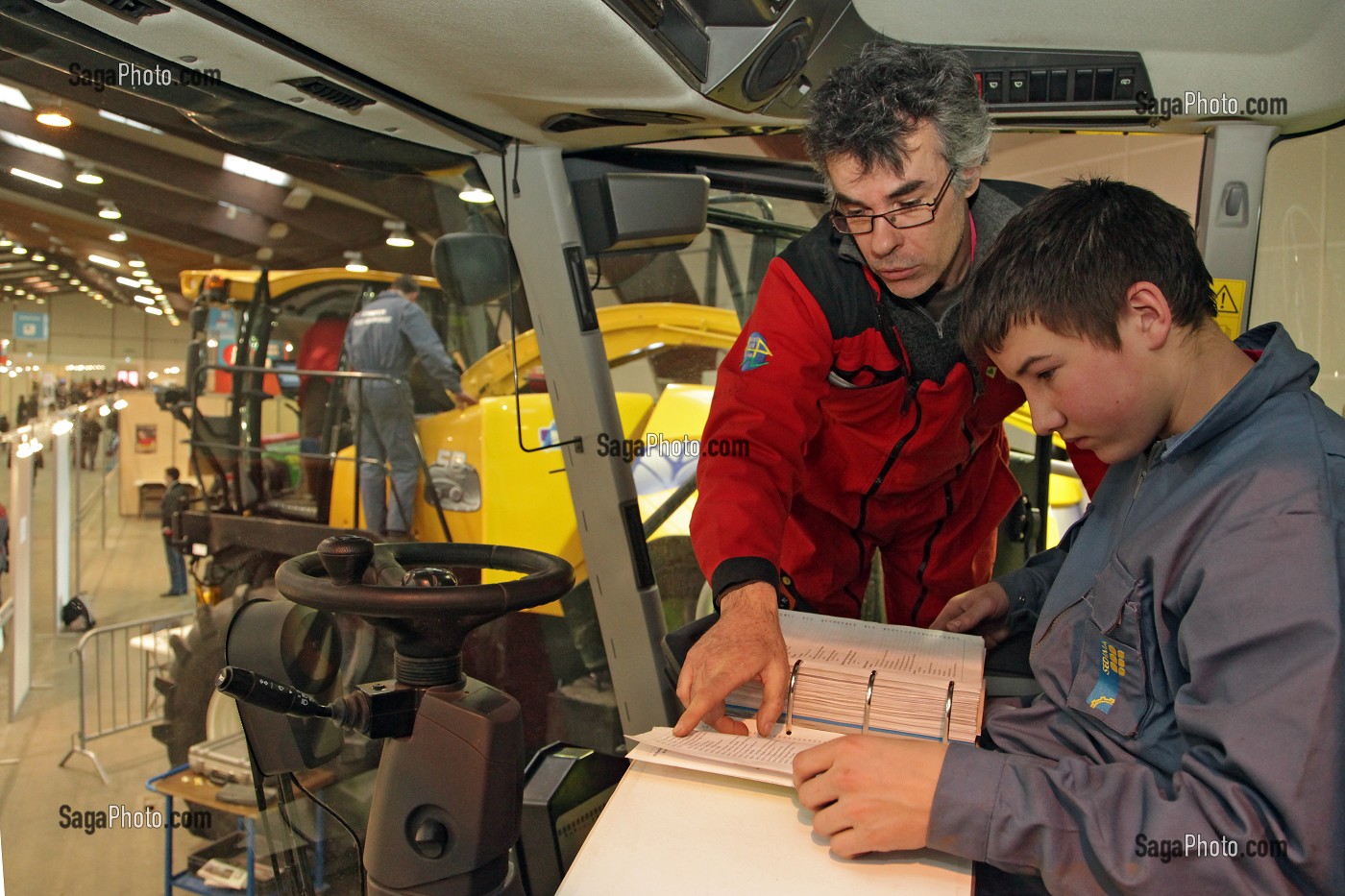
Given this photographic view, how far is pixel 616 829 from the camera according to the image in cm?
97

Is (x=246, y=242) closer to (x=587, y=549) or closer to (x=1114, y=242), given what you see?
(x=587, y=549)

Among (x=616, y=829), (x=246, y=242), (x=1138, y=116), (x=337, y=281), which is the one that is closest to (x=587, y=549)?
(x=337, y=281)

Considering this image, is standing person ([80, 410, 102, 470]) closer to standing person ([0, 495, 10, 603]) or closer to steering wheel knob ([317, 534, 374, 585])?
standing person ([0, 495, 10, 603])

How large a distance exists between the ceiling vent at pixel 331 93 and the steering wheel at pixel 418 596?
2.79 feet

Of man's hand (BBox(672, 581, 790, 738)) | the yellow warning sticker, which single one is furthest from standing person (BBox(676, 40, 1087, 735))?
the yellow warning sticker

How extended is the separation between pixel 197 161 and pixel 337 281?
1.68 ft

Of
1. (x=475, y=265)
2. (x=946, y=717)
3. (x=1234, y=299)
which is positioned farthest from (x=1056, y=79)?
(x=946, y=717)

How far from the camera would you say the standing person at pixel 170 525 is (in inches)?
69.9

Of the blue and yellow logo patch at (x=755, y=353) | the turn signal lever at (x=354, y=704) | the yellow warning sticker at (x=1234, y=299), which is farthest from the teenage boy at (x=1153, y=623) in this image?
the yellow warning sticker at (x=1234, y=299)

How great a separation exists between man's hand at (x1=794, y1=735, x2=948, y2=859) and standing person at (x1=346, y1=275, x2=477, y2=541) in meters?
1.68

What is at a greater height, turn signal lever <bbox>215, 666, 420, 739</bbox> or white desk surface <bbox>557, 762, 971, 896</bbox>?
turn signal lever <bbox>215, 666, 420, 739</bbox>

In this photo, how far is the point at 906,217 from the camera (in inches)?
61.8

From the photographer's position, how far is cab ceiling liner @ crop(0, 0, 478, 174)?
130cm

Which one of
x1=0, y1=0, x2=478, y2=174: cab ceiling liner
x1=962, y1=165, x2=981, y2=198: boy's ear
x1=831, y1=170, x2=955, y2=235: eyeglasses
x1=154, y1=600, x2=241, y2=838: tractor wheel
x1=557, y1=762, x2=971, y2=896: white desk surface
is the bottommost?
x1=154, y1=600, x2=241, y2=838: tractor wheel
